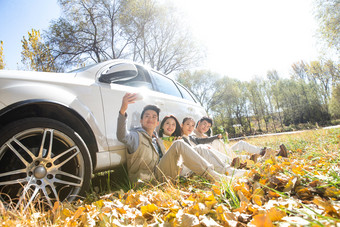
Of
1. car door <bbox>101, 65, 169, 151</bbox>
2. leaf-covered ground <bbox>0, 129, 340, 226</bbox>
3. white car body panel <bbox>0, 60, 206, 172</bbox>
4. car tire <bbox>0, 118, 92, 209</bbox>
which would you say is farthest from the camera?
car door <bbox>101, 65, 169, 151</bbox>

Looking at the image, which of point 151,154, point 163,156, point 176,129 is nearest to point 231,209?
point 163,156

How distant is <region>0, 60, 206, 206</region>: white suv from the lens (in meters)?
1.63

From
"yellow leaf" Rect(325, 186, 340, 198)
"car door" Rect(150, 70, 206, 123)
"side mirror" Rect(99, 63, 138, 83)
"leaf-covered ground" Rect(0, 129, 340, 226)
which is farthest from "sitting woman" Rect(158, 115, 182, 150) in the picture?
"yellow leaf" Rect(325, 186, 340, 198)

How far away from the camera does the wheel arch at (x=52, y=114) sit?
66.2 inches

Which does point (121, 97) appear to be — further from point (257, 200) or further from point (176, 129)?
point (257, 200)

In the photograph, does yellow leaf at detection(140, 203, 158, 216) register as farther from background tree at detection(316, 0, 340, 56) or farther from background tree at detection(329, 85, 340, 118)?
background tree at detection(329, 85, 340, 118)

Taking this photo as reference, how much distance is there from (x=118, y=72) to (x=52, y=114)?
887 millimetres

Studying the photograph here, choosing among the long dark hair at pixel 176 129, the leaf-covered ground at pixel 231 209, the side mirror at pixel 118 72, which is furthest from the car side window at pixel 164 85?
the leaf-covered ground at pixel 231 209

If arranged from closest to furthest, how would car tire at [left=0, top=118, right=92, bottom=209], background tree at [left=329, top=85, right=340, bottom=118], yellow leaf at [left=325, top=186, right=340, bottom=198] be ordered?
1. yellow leaf at [left=325, top=186, right=340, bottom=198]
2. car tire at [left=0, top=118, right=92, bottom=209]
3. background tree at [left=329, top=85, right=340, bottom=118]

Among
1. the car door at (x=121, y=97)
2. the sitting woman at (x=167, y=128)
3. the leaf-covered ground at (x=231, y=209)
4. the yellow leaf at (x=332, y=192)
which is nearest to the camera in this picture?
the leaf-covered ground at (x=231, y=209)

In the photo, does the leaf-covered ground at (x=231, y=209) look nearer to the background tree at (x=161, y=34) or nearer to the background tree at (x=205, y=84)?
the background tree at (x=161, y=34)

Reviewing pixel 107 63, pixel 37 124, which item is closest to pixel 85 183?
pixel 37 124

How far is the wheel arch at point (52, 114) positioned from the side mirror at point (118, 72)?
65 cm

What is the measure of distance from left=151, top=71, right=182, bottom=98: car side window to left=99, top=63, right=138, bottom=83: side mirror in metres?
0.95
